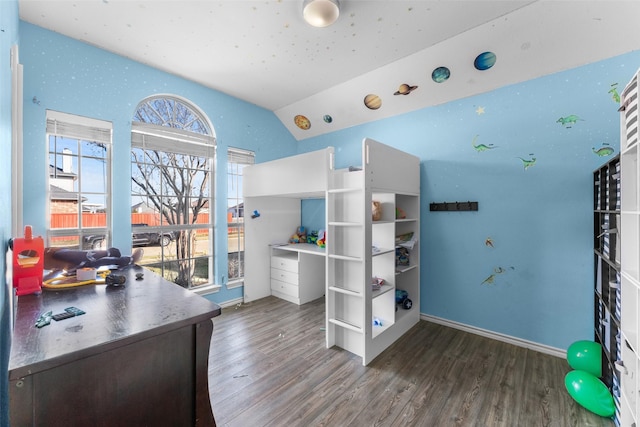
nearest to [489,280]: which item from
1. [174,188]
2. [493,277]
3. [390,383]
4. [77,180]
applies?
[493,277]

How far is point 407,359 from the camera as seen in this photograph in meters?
2.33

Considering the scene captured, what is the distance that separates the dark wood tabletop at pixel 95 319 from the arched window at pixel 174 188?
1724mm

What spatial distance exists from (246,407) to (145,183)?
8.22 feet

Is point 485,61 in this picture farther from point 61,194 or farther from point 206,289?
point 61,194

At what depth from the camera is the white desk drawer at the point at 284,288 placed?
359 centimetres

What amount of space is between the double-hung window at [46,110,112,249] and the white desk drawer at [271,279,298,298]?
6.75 feet

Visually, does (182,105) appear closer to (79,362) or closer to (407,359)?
(79,362)

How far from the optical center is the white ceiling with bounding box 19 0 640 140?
2.01 metres

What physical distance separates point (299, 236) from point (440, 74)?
9.14 ft

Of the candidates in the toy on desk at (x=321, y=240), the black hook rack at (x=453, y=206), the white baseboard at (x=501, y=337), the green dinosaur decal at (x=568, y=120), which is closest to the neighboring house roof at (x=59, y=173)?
the toy on desk at (x=321, y=240)

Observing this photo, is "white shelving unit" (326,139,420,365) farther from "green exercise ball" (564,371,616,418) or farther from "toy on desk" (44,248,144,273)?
"toy on desk" (44,248,144,273)

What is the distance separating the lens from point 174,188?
3197 mm

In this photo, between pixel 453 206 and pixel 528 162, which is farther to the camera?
pixel 453 206

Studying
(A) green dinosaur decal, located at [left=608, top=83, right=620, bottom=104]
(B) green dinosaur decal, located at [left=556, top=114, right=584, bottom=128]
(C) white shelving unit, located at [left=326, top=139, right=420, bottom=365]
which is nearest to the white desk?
(C) white shelving unit, located at [left=326, top=139, right=420, bottom=365]
